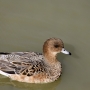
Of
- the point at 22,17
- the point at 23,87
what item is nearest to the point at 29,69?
the point at 23,87

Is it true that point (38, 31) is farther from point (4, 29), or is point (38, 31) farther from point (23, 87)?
point (23, 87)

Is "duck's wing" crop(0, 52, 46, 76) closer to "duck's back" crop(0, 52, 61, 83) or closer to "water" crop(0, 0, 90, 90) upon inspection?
"duck's back" crop(0, 52, 61, 83)

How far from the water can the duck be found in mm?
204

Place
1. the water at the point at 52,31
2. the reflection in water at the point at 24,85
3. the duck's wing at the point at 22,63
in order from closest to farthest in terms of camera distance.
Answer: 1. the duck's wing at the point at 22,63
2. the reflection in water at the point at 24,85
3. the water at the point at 52,31

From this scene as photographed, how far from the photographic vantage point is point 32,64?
6.08m

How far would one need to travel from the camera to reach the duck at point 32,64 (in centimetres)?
608

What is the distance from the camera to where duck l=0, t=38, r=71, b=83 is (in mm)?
6082

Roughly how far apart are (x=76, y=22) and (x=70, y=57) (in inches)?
53.3

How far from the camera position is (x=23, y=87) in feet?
20.4

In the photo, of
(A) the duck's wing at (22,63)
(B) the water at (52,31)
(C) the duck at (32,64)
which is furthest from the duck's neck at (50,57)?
(B) the water at (52,31)

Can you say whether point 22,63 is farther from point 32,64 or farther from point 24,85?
point 24,85

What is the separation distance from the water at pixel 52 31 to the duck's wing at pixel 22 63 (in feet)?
1.09

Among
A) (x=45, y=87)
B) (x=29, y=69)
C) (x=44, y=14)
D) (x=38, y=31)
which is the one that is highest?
(x=44, y=14)

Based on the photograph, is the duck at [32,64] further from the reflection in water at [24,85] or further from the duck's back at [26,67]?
the reflection in water at [24,85]
